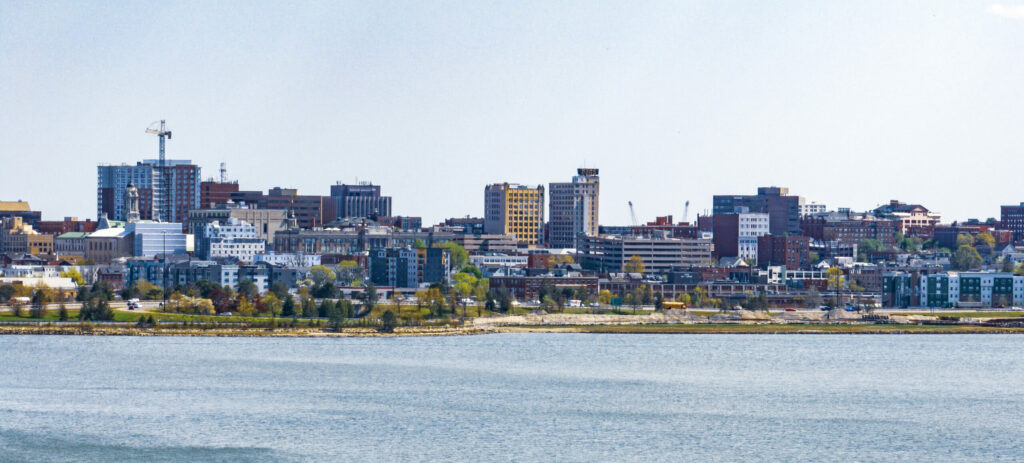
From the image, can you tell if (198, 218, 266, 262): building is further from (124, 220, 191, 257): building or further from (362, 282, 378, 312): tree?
(362, 282, 378, 312): tree

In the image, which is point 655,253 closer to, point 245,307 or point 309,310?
point 309,310

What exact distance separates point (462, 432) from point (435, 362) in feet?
70.4

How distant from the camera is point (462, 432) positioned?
165 ft

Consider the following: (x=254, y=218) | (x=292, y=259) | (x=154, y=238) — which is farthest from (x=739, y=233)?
(x=154, y=238)

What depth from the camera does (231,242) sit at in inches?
6841

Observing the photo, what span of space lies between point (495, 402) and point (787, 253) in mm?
120252

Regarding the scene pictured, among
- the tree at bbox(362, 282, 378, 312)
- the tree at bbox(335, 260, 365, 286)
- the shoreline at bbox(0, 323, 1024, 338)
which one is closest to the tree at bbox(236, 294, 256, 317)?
the tree at bbox(362, 282, 378, 312)

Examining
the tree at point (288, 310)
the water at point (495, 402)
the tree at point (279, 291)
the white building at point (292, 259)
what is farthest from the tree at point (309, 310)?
the white building at point (292, 259)

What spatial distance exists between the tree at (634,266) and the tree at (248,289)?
44.0 metres

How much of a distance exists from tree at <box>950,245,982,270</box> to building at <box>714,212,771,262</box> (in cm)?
2024

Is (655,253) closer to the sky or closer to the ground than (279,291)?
closer to the sky

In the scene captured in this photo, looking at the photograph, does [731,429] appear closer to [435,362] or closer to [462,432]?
[462,432]

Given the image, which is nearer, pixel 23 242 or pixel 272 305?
pixel 272 305

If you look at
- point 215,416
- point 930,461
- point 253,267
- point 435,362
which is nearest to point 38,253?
point 253,267
